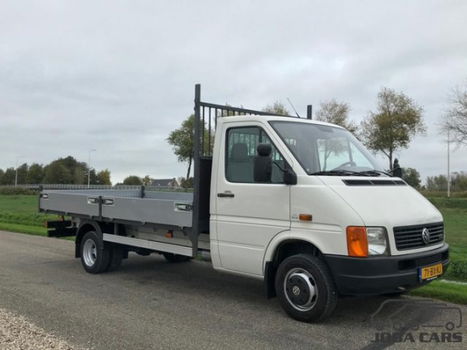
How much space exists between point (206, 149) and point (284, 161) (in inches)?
63.4

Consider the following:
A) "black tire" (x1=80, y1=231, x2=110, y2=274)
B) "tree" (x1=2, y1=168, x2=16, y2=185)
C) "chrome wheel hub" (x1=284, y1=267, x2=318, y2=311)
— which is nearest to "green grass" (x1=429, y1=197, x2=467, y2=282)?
"chrome wheel hub" (x1=284, y1=267, x2=318, y2=311)

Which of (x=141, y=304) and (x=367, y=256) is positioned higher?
(x=367, y=256)

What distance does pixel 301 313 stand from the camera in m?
5.45

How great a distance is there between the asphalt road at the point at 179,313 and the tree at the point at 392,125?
26.2 metres

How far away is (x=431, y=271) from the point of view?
5.39 meters

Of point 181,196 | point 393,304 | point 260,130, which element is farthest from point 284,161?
point 181,196

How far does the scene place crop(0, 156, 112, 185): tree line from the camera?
97.3 metres

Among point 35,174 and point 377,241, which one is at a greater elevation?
point 35,174

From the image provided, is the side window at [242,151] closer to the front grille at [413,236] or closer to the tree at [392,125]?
the front grille at [413,236]

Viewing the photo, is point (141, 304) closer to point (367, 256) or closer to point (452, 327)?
point (367, 256)

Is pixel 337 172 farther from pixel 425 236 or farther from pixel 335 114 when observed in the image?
pixel 335 114

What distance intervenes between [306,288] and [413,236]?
4.38 feet

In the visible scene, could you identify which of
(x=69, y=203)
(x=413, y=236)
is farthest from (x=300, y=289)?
(x=69, y=203)

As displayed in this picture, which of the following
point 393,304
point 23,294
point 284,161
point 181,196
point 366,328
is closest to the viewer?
point 366,328
